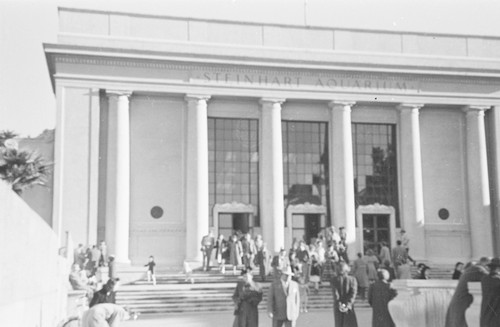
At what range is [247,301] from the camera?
14086 mm

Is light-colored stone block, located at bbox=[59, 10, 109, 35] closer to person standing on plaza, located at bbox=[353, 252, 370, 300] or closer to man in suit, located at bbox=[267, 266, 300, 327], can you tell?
person standing on plaza, located at bbox=[353, 252, 370, 300]

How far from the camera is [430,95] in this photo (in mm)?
34531

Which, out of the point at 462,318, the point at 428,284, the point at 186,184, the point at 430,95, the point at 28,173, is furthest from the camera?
the point at 430,95

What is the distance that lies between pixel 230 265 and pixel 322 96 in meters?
8.82

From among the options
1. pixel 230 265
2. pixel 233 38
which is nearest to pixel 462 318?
pixel 230 265

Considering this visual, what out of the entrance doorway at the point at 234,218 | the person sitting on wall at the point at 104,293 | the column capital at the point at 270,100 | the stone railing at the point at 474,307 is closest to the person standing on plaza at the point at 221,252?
the entrance doorway at the point at 234,218

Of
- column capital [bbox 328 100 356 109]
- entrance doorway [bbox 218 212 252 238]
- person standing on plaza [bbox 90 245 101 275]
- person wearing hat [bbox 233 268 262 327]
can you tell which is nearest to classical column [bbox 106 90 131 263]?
person standing on plaza [bbox 90 245 101 275]

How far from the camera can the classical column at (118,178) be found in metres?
30.2

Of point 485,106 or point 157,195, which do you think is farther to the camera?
point 485,106

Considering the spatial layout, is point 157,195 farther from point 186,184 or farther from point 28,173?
point 28,173

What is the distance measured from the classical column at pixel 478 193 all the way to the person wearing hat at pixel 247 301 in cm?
2245

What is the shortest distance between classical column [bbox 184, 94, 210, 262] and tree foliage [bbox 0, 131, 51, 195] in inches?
234

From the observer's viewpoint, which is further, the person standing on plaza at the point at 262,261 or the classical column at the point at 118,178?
the classical column at the point at 118,178

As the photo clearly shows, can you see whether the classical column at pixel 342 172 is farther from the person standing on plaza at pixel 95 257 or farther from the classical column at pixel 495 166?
the person standing on plaza at pixel 95 257
